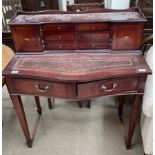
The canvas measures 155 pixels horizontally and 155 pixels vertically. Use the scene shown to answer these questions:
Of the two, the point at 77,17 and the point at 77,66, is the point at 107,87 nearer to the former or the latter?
the point at 77,66

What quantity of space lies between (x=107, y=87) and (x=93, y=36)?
1.05ft

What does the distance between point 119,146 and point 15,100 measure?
0.84m

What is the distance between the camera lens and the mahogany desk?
3.33 feet

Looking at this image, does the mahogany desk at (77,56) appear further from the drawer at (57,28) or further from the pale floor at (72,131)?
the pale floor at (72,131)

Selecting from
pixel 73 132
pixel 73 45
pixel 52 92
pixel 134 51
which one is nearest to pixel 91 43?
pixel 73 45

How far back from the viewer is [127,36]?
1117 mm

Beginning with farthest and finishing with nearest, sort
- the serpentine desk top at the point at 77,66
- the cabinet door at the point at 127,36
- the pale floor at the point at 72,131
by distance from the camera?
the pale floor at the point at 72,131 → the cabinet door at the point at 127,36 → the serpentine desk top at the point at 77,66

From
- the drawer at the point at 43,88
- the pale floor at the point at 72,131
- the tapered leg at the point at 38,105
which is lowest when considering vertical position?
the pale floor at the point at 72,131

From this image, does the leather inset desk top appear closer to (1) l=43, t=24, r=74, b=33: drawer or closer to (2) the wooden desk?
(1) l=43, t=24, r=74, b=33: drawer

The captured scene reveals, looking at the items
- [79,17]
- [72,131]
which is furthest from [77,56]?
[72,131]

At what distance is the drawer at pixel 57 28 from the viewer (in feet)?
3.65

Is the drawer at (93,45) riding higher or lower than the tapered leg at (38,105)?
higher

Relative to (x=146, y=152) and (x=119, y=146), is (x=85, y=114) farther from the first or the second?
(x=146, y=152)

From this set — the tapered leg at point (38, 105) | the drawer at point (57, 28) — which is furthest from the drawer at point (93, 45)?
the tapered leg at point (38, 105)
